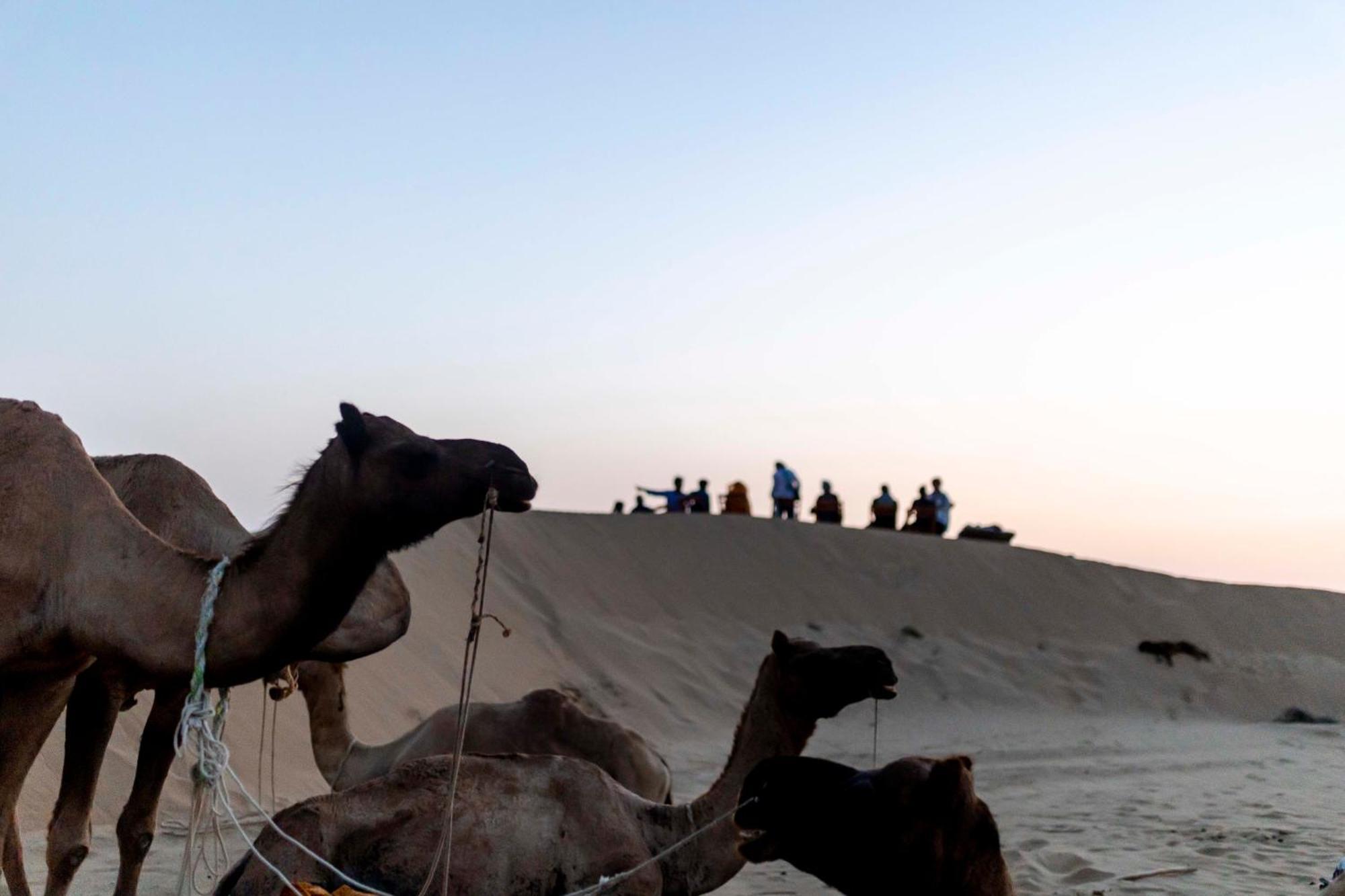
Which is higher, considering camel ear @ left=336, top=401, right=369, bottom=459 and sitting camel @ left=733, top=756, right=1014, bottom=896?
camel ear @ left=336, top=401, right=369, bottom=459

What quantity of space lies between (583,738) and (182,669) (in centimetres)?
352

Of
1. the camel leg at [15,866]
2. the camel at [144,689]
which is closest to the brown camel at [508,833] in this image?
the camel at [144,689]

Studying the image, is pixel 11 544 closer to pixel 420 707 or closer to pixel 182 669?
pixel 182 669

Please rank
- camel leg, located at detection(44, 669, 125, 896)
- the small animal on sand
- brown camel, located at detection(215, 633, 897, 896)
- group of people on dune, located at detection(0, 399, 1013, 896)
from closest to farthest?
group of people on dune, located at detection(0, 399, 1013, 896)
brown camel, located at detection(215, 633, 897, 896)
camel leg, located at detection(44, 669, 125, 896)
the small animal on sand

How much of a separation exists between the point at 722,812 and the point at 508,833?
0.85 m

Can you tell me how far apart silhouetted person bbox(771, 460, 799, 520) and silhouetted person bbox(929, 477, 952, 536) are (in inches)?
102

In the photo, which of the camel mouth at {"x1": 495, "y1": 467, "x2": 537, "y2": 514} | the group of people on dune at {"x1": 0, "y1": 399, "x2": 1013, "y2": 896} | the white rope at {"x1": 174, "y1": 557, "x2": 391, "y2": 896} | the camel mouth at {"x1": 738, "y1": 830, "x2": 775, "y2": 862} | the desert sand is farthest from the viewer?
the desert sand

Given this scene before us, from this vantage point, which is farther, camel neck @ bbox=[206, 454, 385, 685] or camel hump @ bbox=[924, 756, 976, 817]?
camel neck @ bbox=[206, 454, 385, 685]

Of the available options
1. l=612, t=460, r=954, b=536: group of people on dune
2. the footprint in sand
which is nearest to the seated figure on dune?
l=612, t=460, r=954, b=536: group of people on dune

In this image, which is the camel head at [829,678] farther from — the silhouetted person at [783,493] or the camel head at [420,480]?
the silhouetted person at [783,493]

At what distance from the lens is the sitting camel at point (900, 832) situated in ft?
10.8

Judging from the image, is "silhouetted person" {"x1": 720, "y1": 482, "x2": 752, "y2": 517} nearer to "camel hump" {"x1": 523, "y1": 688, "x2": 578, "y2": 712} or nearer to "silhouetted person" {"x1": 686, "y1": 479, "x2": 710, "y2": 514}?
"silhouetted person" {"x1": 686, "y1": 479, "x2": 710, "y2": 514}

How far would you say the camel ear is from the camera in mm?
4281

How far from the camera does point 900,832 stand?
333cm
